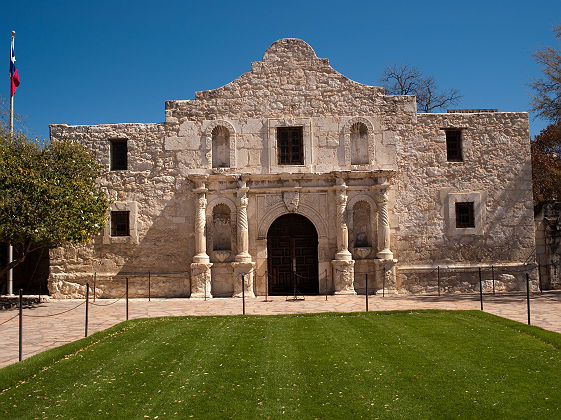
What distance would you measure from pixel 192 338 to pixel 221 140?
994 cm

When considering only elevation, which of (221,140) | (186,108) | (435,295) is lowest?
(435,295)

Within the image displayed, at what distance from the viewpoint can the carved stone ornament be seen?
17.6 meters

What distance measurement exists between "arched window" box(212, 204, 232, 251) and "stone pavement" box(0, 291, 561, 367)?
2067mm

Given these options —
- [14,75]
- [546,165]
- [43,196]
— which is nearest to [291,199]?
[43,196]

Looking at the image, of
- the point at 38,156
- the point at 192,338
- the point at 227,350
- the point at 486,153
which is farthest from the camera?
the point at 486,153

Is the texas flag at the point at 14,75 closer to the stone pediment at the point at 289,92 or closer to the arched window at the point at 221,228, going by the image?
the stone pediment at the point at 289,92

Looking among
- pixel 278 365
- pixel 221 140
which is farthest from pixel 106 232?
pixel 278 365

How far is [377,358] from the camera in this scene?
25.9 ft

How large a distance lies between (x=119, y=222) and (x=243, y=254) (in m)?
4.74

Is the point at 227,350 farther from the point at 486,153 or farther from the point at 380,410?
the point at 486,153

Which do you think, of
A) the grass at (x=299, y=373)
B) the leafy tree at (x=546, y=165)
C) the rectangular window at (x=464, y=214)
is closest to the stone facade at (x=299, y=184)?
the rectangular window at (x=464, y=214)

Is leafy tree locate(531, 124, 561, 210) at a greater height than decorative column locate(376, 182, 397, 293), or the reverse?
leafy tree locate(531, 124, 561, 210)

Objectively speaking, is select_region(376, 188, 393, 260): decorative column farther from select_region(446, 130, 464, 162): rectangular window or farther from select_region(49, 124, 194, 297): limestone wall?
select_region(49, 124, 194, 297): limestone wall

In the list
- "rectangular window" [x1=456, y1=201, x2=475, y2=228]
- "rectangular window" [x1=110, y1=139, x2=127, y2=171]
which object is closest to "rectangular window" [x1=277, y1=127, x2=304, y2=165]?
"rectangular window" [x1=110, y1=139, x2=127, y2=171]
